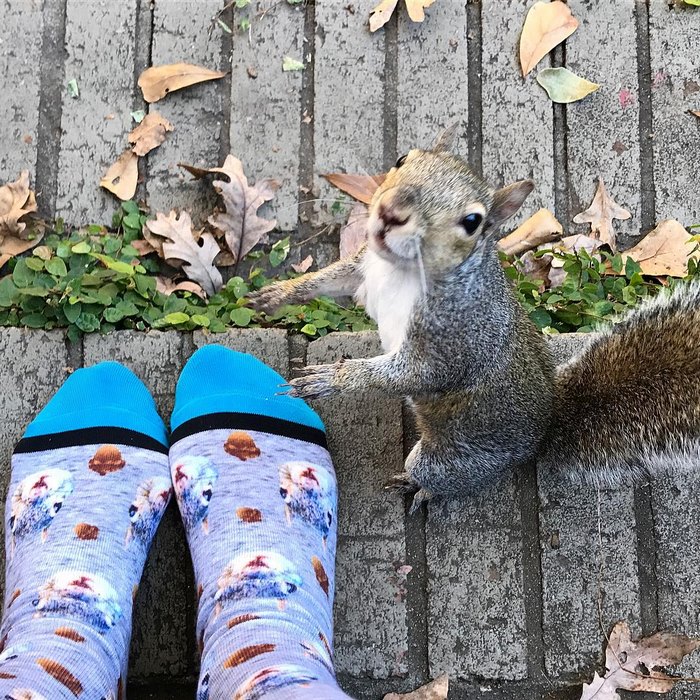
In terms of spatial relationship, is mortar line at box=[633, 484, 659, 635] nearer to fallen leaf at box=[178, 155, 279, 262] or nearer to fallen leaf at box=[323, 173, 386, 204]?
fallen leaf at box=[323, 173, 386, 204]

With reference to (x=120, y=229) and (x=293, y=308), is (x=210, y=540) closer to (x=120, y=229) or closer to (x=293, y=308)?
(x=293, y=308)

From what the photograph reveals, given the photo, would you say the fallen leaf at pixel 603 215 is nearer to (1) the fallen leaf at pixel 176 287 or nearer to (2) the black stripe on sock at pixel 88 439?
(1) the fallen leaf at pixel 176 287

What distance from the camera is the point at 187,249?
1.94 meters

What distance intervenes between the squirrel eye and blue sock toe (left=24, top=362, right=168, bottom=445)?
0.83 m

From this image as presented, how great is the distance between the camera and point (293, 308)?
1.95 meters

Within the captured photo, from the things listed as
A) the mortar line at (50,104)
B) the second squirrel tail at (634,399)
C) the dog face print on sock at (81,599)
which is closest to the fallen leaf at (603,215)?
the second squirrel tail at (634,399)

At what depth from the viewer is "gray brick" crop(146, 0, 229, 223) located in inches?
80.4

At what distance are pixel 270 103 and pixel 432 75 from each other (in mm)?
416

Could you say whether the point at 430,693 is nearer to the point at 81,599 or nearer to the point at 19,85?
the point at 81,599

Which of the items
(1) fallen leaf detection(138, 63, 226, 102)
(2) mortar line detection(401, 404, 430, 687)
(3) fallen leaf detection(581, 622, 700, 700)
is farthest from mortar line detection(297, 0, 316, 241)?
(3) fallen leaf detection(581, 622, 700, 700)

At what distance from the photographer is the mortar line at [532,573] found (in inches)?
67.7

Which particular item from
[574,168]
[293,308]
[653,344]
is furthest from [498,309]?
[574,168]

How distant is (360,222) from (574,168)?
0.56 meters

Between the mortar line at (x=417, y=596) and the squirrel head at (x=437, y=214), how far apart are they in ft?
1.89
